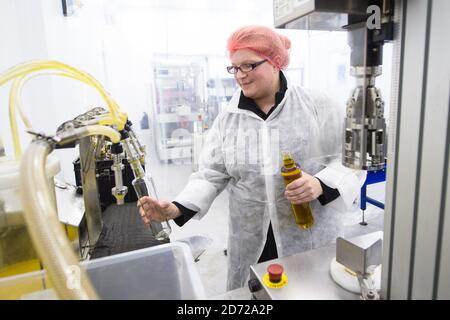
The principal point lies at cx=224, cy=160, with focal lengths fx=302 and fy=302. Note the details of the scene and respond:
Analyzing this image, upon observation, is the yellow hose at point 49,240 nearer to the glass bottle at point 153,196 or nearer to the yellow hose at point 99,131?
the yellow hose at point 99,131

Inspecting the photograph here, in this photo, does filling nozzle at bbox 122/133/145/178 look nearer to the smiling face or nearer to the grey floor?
the smiling face

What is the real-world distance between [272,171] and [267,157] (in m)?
0.05

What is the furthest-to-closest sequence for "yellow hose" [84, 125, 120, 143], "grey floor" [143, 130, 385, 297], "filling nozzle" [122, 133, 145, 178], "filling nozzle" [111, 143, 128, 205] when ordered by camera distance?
"grey floor" [143, 130, 385, 297] < "filling nozzle" [111, 143, 128, 205] < "filling nozzle" [122, 133, 145, 178] < "yellow hose" [84, 125, 120, 143]

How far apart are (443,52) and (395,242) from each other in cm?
26

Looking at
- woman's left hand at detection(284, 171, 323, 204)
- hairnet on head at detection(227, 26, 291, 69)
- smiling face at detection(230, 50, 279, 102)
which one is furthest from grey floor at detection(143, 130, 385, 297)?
hairnet on head at detection(227, 26, 291, 69)

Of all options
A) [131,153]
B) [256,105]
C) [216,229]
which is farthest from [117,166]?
[216,229]

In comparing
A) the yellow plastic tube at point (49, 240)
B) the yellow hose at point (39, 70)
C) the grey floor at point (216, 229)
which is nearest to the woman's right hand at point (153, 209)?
the yellow hose at point (39, 70)

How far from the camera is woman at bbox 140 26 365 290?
1.05m

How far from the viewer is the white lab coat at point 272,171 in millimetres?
1058

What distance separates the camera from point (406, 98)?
394 millimetres

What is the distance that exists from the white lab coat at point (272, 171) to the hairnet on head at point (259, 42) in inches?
5.7

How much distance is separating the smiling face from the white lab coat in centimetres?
8

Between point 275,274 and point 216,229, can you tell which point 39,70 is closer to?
point 275,274

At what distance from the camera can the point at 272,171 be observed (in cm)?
107
